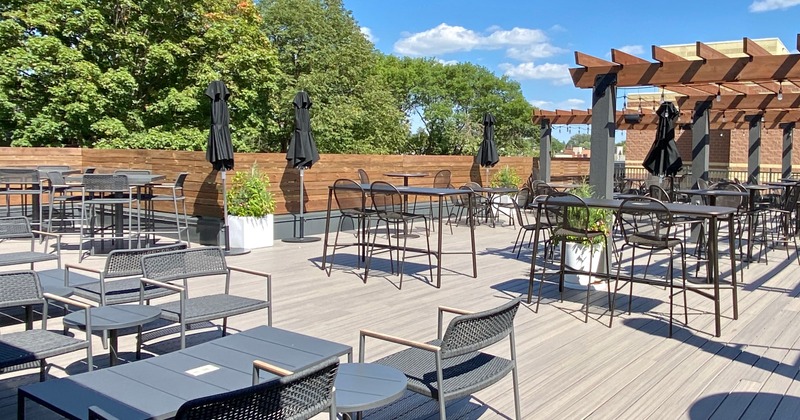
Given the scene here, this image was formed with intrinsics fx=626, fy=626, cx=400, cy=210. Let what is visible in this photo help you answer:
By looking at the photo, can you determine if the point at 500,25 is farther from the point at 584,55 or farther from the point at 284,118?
the point at 584,55

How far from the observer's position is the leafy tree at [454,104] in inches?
1329

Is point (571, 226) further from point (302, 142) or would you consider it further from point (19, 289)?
point (302, 142)

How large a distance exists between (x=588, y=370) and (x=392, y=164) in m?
8.95

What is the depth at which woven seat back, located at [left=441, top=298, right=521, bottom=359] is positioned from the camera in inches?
95.5

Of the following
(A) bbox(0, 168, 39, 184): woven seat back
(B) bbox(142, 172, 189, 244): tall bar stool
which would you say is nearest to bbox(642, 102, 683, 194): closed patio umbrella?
(B) bbox(142, 172, 189, 244): tall bar stool

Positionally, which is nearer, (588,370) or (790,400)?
(790,400)

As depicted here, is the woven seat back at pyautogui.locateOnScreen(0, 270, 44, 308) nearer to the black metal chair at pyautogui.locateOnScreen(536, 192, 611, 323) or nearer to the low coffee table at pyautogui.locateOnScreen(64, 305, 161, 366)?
the low coffee table at pyautogui.locateOnScreen(64, 305, 161, 366)

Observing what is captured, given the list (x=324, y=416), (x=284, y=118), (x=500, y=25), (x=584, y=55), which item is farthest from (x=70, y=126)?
(x=500, y=25)

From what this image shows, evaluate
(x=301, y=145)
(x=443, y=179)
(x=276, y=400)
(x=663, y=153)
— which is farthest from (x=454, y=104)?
(x=276, y=400)

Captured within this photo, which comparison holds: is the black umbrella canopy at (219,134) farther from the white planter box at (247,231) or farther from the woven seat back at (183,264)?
the woven seat back at (183,264)

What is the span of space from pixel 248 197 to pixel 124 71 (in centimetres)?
1201

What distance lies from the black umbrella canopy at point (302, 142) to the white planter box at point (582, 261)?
15.8 feet

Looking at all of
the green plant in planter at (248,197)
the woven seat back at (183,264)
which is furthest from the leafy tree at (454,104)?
the woven seat back at (183,264)

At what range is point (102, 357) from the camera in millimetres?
3932
